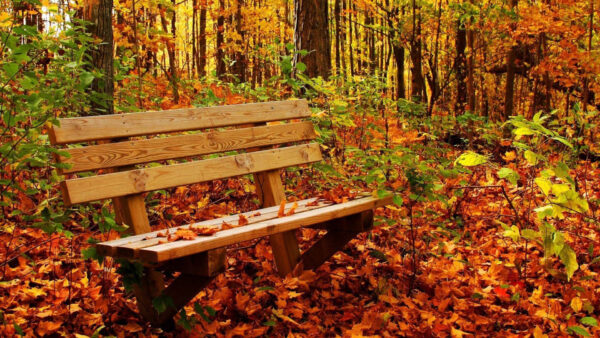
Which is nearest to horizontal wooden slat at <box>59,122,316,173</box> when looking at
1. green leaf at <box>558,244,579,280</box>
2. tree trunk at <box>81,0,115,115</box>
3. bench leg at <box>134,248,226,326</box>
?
bench leg at <box>134,248,226,326</box>

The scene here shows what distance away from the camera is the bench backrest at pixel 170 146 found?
2506 millimetres

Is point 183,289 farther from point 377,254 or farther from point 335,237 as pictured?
point 377,254

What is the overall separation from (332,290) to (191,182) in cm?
112

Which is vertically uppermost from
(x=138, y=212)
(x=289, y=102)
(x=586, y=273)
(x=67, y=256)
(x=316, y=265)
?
(x=289, y=102)

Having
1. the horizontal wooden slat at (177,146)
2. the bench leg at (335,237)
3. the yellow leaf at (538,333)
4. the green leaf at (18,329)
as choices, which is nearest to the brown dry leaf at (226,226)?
the horizontal wooden slat at (177,146)

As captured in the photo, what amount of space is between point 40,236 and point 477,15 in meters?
8.78

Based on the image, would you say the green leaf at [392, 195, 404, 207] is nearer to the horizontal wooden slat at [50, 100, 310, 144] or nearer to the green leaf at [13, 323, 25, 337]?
the horizontal wooden slat at [50, 100, 310, 144]

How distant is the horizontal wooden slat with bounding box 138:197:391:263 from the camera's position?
6.65ft

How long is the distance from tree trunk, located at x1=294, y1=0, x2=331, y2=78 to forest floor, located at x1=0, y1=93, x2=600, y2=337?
8.25 feet

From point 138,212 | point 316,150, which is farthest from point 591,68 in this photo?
point 138,212

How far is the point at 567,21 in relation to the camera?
869cm

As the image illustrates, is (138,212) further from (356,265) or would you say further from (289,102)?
(356,265)

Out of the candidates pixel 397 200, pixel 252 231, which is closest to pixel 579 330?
pixel 397 200

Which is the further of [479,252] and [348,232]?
[479,252]
